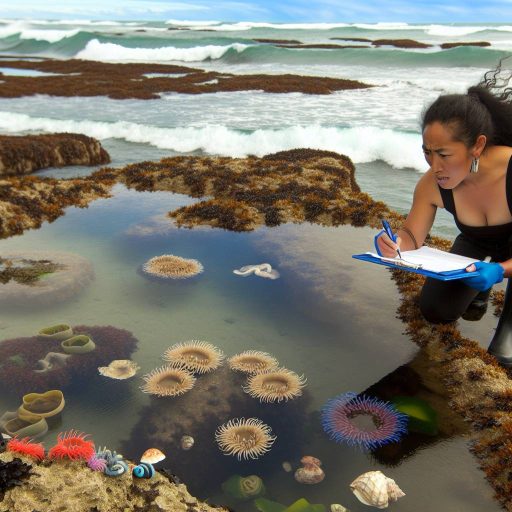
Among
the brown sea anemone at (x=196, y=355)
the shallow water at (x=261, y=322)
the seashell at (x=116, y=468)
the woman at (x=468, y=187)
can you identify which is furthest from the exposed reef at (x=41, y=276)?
the woman at (x=468, y=187)

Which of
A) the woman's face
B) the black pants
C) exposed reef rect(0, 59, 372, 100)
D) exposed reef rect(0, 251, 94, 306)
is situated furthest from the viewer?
exposed reef rect(0, 59, 372, 100)

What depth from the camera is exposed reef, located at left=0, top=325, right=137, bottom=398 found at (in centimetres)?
435

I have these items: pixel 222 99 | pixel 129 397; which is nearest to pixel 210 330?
pixel 129 397

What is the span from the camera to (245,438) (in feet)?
12.4

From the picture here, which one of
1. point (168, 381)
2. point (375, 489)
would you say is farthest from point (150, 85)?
point (375, 489)

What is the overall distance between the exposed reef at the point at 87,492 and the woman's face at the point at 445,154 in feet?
10.3

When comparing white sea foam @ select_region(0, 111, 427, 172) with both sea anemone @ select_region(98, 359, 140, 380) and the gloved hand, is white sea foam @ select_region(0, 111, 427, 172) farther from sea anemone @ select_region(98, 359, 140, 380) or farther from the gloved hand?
sea anemone @ select_region(98, 359, 140, 380)

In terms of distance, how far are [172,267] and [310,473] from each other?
381cm

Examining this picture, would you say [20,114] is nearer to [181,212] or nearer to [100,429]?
[181,212]

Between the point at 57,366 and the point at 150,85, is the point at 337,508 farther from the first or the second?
the point at 150,85

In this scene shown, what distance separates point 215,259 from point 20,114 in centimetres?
1992

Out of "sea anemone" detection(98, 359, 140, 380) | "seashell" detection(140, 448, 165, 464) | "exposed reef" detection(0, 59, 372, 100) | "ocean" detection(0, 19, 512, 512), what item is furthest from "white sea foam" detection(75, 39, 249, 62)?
"seashell" detection(140, 448, 165, 464)

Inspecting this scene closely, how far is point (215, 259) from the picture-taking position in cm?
714

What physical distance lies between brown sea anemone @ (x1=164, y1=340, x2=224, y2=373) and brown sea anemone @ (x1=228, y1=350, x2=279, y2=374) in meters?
0.15
